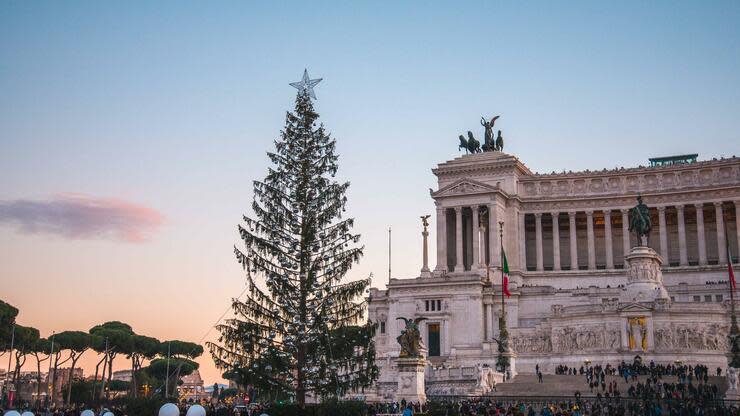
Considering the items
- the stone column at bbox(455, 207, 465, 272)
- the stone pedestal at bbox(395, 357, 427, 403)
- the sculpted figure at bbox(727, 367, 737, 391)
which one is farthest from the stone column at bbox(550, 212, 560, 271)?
the stone pedestal at bbox(395, 357, 427, 403)

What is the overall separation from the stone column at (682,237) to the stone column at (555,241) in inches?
537

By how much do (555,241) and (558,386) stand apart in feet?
158

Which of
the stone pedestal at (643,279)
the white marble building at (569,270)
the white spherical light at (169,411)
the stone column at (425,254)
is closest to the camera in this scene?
the white spherical light at (169,411)

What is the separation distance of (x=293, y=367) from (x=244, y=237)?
7060 mm

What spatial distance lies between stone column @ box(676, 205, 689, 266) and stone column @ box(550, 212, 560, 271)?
13.6 metres

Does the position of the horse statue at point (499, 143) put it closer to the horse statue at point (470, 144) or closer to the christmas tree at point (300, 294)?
the horse statue at point (470, 144)

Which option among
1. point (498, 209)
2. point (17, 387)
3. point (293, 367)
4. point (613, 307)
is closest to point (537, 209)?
point (498, 209)

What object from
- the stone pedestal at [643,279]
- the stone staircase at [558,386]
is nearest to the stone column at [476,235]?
the stone pedestal at [643,279]

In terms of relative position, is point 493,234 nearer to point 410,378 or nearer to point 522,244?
point 522,244

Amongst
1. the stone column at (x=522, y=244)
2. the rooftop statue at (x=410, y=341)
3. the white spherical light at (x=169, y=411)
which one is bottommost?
the white spherical light at (x=169, y=411)

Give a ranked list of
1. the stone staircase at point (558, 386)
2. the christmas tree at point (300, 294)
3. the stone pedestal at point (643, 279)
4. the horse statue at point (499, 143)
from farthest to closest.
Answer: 1. the horse statue at point (499, 143)
2. the stone pedestal at point (643, 279)
3. the stone staircase at point (558, 386)
4. the christmas tree at point (300, 294)

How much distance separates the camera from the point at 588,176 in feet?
344

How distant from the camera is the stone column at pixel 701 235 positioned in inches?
3824

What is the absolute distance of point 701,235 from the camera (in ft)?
322
